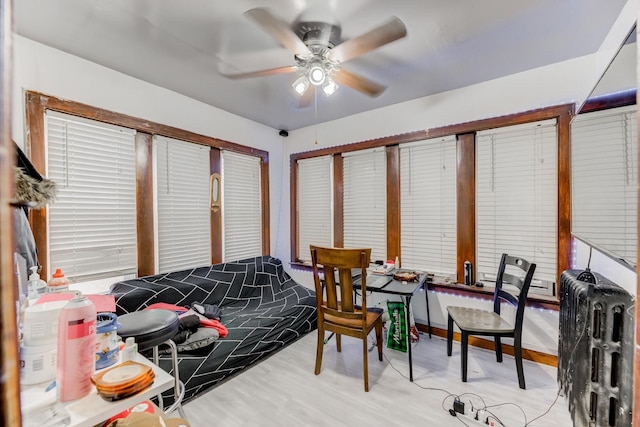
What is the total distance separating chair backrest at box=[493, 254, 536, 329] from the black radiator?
1.43ft

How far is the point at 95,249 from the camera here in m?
2.41

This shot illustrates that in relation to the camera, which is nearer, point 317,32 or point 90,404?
point 90,404

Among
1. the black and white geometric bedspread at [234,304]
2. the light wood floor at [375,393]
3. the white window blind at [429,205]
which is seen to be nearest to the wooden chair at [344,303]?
the light wood floor at [375,393]

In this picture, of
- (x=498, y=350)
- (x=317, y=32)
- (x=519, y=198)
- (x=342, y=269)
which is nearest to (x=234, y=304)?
(x=342, y=269)

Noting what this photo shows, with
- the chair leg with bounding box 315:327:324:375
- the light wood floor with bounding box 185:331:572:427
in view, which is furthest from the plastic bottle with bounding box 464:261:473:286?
the chair leg with bounding box 315:327:324:375

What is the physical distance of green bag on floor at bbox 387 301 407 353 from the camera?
267cm

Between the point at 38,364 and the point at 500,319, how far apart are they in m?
2.82

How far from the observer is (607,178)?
55.6 inches

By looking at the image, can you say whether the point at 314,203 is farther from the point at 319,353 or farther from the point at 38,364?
the point at 38,364

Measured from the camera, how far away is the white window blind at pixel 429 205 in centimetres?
296

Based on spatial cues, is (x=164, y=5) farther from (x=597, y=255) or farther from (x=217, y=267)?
(x=597, y=255)

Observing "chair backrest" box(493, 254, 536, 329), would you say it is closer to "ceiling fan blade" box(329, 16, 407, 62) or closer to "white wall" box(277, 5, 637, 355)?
"white wall" box(277, 5, 637, 355)

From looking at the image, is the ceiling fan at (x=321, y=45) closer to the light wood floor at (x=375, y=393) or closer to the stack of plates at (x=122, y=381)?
the stack of plates at (x=122, y=381)

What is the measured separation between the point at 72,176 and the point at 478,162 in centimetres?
366
